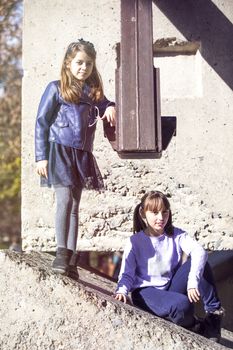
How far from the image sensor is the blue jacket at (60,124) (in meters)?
4.53

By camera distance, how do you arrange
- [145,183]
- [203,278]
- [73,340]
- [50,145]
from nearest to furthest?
[73,340]
[203,278]
[50,145]
[145,183]

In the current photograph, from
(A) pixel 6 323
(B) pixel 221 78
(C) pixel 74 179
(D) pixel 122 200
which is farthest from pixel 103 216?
(A) pixel 6 323

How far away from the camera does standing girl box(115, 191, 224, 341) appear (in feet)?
13.2

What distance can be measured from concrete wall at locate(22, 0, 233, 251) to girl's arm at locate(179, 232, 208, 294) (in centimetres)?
126

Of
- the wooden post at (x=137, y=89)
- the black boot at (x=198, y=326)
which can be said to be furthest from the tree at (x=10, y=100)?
the black boot at (x=198, y=326)

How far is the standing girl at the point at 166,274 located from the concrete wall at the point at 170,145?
1.19m

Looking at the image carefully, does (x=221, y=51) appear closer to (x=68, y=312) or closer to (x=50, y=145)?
(x=50, y=145)

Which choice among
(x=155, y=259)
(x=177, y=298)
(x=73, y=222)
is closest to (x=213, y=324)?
(x=177, y=298)

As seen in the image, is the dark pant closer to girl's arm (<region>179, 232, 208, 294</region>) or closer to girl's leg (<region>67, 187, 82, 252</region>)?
girl's arm (<region>179, 232, 208, 294</region>)

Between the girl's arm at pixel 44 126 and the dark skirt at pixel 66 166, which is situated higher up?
the girl's arm at pixel 44 126

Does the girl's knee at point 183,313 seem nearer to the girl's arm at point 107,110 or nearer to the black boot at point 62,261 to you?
the black boot at point 62,261

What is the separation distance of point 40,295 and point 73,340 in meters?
0.33

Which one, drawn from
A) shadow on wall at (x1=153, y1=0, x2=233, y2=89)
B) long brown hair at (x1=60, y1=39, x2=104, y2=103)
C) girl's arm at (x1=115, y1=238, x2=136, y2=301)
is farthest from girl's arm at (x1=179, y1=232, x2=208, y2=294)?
shadow on wall at (x1=153, y1=0, x2=233, y2=89)

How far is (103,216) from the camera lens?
5.61 meters
